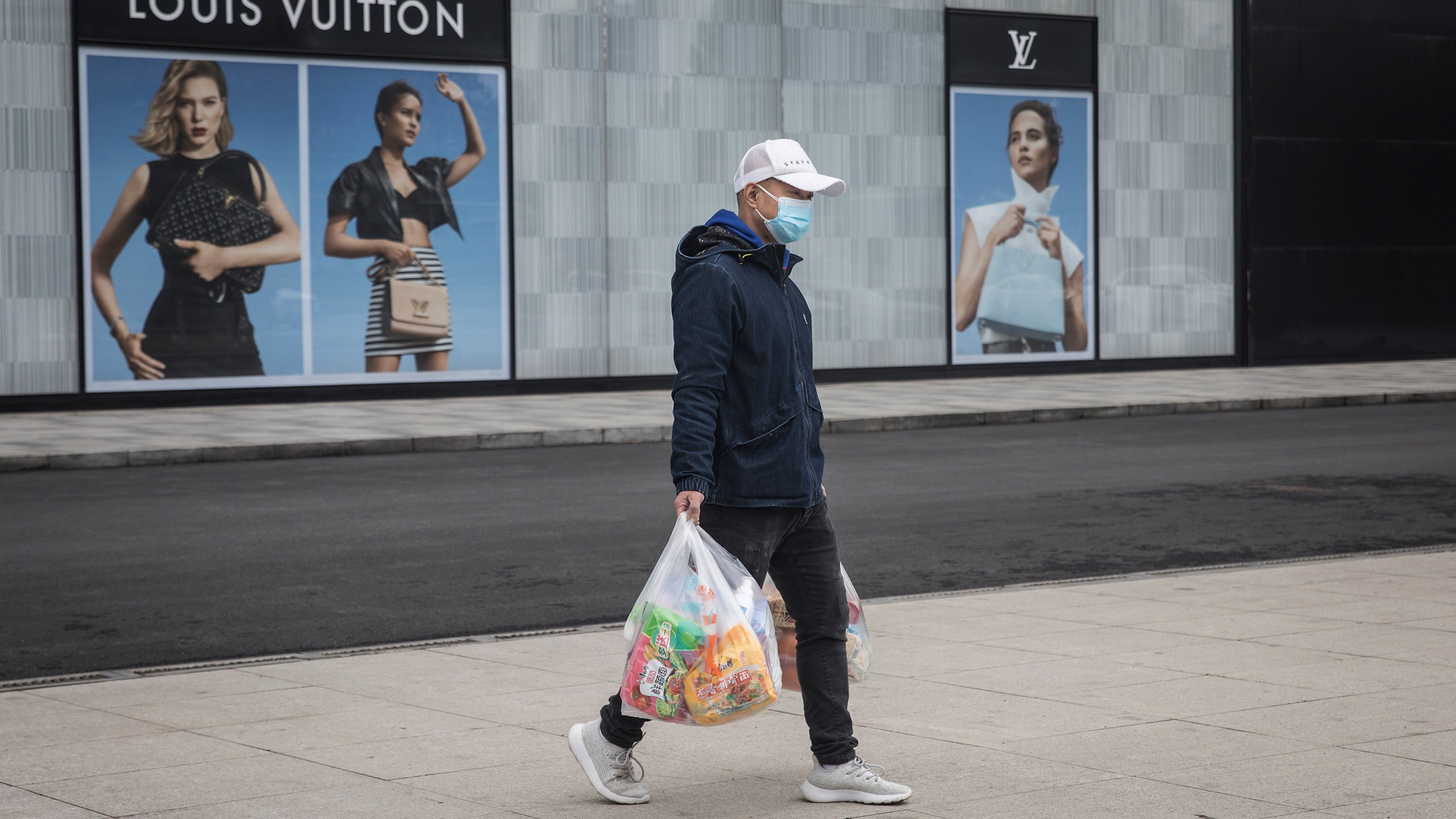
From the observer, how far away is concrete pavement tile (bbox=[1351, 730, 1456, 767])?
16.3 ft

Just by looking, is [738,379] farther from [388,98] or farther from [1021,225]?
[1021,225]

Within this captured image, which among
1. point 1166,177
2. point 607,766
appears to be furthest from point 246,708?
point 1166,177

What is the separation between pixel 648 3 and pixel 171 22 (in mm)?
5842

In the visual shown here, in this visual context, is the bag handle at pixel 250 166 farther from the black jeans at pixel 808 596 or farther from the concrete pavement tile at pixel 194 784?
the black jeans at pixel 808 596

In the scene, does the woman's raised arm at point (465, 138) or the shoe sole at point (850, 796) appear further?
the woman's raised arm at point (465, 138)

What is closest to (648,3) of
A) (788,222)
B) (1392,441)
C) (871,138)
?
(871,138)

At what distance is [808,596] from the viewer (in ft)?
16.0

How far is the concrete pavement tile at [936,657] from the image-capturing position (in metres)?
6.45

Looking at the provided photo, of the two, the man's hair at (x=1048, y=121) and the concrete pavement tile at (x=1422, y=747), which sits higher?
the man's hair at (x=1048, y=121)

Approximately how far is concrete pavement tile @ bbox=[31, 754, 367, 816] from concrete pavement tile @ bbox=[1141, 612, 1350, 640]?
3589 millimetres

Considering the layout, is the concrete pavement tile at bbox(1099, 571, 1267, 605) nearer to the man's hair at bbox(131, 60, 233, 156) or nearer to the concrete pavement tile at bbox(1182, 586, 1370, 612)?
the concrete pavement tile at bbox(1182, 586, 1370, 612)

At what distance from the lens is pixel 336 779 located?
16.2ft

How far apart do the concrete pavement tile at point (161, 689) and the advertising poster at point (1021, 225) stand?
18.7 meters

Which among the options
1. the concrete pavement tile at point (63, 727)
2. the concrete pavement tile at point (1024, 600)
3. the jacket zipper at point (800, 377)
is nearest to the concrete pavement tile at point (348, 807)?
the concrete pavement tile at point (63, 727)
